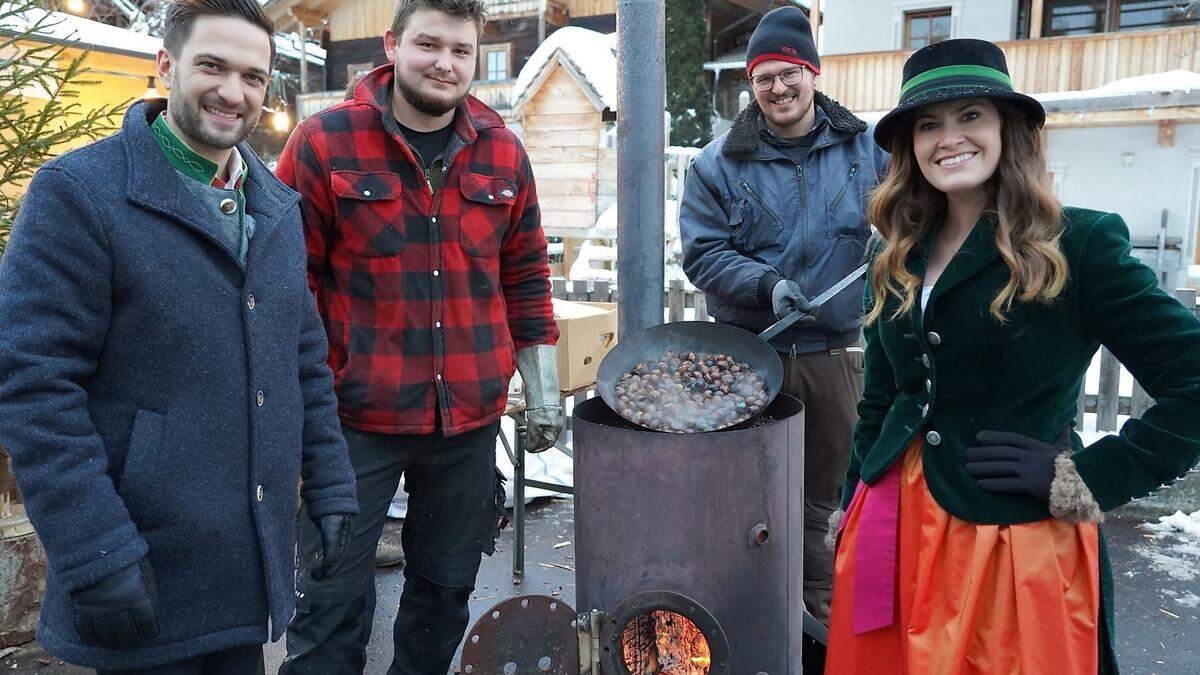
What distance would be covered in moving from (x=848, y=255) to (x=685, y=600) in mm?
1406

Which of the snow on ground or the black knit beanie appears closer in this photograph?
the black knit beanie

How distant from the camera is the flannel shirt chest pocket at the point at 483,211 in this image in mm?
2588

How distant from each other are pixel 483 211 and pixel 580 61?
11.0 metres

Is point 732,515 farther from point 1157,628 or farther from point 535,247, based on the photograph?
point 1157,628

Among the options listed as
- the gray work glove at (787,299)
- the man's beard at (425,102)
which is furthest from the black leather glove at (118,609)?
the gray work glove at (787,299)

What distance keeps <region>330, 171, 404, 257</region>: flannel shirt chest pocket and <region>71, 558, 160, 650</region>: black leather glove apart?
1128 mm

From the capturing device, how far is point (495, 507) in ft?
9.36

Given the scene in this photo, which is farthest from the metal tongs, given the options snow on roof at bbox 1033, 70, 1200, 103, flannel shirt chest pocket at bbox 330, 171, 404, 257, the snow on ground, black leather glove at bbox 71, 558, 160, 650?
snow on roof at bbox 1033, 70, 1200, 103

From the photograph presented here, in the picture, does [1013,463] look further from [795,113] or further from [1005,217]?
[795,113]

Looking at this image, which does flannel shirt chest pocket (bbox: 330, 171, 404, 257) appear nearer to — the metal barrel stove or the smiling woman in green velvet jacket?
the metal barrel stove

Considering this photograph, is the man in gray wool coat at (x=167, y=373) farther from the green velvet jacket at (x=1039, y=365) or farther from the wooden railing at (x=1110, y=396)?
the wooden railing at (x=1110, y=396)

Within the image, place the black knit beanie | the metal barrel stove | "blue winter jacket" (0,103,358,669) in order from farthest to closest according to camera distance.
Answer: the black knit beanie, the metal barrel stove, "blue winter jacket" (0,103,358,669)

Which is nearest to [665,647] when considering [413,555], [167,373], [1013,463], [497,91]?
[413,555]

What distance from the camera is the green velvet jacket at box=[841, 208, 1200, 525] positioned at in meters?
1.67
